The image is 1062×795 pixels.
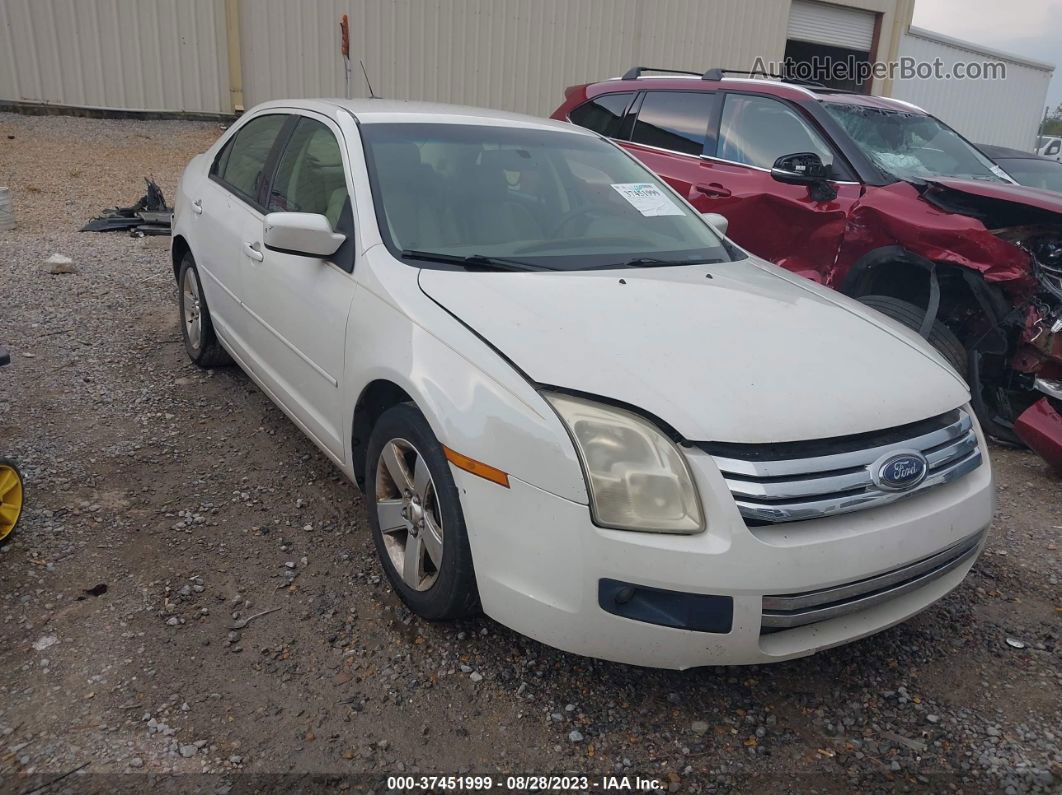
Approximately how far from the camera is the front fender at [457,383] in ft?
7.08

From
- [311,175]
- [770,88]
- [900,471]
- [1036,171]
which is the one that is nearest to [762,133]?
[770,88]

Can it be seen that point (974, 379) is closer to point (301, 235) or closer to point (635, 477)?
point (635, 477)

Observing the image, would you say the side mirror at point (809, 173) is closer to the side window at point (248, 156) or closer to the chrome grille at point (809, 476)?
the side window at point (248, 156)

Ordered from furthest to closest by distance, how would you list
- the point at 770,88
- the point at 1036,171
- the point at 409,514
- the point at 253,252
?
1. the point at 1036,171
2. the point at 770,88
3. the point at 253,252
4. the point at 409,514

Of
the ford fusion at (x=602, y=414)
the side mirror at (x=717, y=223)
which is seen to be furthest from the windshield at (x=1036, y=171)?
the ford fusion at (x=602, y=414)

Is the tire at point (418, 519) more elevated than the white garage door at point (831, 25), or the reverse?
the white garage door at point (831, 25)

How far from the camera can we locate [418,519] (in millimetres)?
2598

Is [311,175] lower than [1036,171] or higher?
higher

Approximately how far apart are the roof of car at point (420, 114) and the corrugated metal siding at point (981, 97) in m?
19.4

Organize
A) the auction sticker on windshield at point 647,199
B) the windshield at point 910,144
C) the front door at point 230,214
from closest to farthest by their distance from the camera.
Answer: the auction sticker on windshield at point 647,199
the front door at point 230,214
the windshield at point 910,144

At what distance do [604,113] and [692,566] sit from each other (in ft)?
17.3

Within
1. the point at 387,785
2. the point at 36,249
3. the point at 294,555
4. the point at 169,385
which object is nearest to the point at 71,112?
the point at 36,249

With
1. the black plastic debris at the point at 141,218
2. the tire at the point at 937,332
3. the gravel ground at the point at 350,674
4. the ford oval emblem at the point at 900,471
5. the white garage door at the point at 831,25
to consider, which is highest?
the white garage door at the point at 831,25

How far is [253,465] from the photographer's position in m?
3.78
